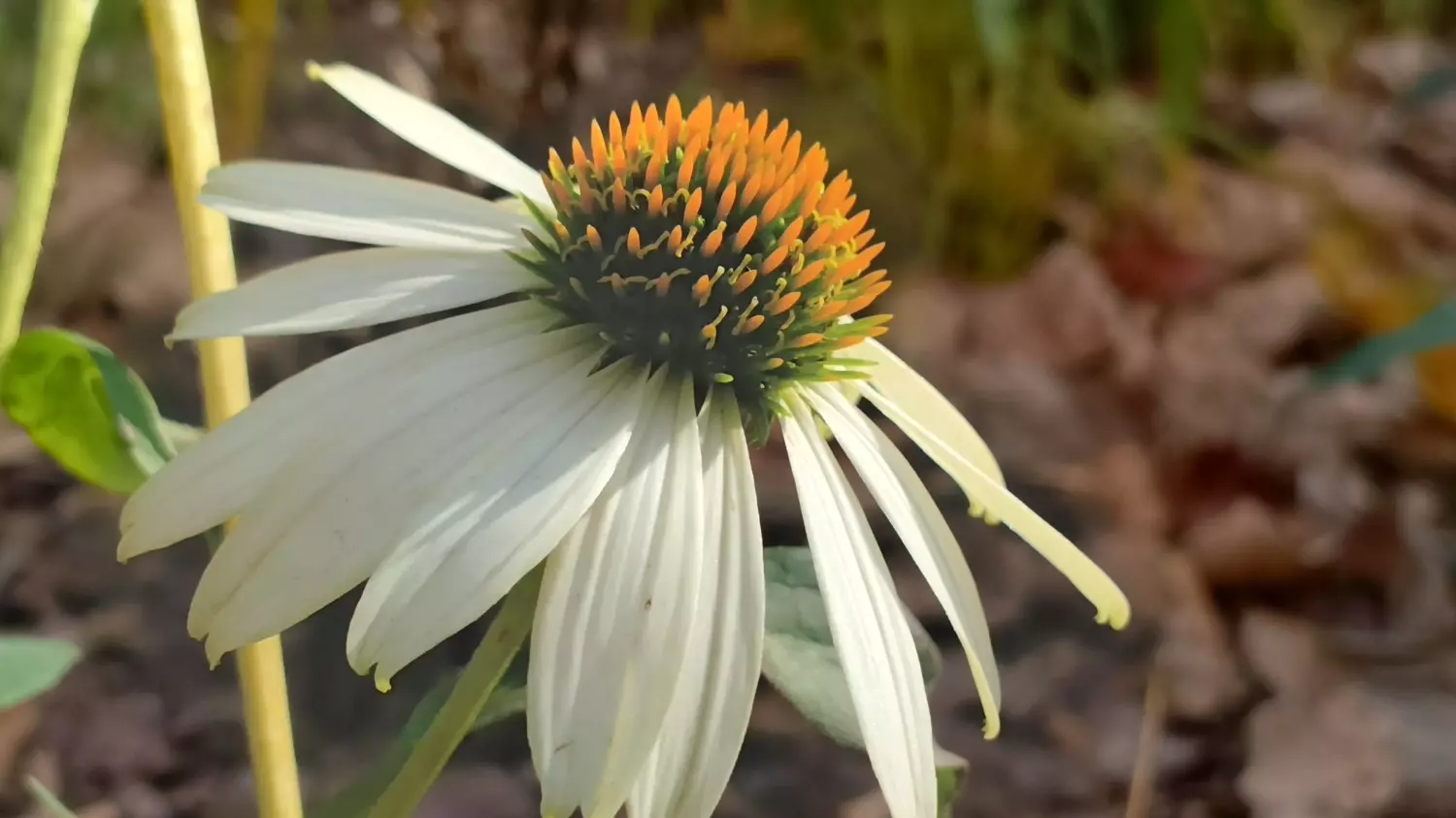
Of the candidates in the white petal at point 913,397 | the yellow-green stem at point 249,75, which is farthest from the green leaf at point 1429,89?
the yellow-green stem at point 249,75

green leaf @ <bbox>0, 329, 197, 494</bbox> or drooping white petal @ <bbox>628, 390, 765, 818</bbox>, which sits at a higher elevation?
green leaf @ <bbox>0, 329, 197, 494</bbox>

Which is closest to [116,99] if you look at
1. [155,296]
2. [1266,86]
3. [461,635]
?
[155,296]

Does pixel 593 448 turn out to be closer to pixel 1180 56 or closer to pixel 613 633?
pixel 613 633

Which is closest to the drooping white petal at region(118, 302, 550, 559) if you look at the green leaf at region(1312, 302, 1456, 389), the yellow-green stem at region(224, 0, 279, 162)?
the green leaf at region(1312, 302, 1456, 389)

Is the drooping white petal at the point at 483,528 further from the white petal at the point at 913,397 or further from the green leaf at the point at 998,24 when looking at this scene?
the green leaf at the point at 998,24

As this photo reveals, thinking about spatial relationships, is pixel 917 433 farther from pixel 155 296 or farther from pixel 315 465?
pixel 155 296

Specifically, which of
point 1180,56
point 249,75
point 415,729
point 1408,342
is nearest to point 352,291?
point 415,729

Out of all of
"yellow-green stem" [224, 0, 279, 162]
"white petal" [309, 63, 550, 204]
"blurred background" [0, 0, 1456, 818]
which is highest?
"yellow-green stem" [224, 0, 279, 162]

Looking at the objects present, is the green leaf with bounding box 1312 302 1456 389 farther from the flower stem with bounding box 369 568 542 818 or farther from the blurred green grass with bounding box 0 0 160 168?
the blurred green grass with bounding box 0 0 160 168
